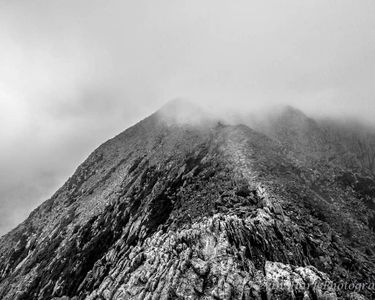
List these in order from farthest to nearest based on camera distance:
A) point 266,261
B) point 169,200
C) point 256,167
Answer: point 169,200 < point 256,167 < point 266,261

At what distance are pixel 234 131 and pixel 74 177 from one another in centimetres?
7714

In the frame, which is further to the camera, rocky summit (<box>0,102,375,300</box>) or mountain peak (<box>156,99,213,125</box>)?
mountain peak (<box>156,99,213,125</box>)

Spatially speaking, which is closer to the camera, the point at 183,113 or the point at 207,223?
the point at 207,223

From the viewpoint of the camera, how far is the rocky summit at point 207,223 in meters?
41.7

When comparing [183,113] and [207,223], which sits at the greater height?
[183,113]

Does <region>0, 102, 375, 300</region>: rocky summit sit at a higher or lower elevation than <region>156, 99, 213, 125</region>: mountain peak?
lower

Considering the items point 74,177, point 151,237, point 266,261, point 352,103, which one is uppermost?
point 74,177

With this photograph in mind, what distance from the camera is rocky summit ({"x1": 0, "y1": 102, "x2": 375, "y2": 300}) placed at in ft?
137

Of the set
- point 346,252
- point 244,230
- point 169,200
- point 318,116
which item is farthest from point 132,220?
point 318,116

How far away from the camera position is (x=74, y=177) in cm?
13600

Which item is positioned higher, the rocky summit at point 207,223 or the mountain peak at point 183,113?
the mountain peak at point 183,113

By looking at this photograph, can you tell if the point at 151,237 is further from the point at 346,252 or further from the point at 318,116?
the point at 318,116

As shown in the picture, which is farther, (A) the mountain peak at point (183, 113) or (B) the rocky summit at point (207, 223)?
(A) the mountain peak at point (183, 113)

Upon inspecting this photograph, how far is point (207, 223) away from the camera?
163ft
